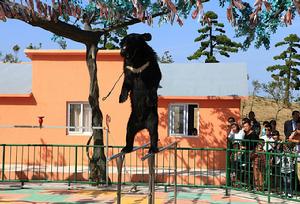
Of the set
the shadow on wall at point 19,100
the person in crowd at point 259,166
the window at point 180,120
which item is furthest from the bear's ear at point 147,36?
the shadow on wall at point 19,100

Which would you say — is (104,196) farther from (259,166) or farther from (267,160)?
(267,160)

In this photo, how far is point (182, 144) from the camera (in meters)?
14.5

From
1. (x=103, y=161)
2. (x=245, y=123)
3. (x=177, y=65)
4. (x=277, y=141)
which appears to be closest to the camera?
(x=277, y=141)

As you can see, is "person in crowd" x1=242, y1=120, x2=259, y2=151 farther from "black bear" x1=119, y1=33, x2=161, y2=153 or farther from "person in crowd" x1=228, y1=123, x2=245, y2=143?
"black bear" x1=119, y1=33, x2=161, y2=153

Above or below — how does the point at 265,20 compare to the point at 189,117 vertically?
above

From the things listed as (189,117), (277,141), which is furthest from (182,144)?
(277,141)

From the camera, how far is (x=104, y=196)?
9.45 metres

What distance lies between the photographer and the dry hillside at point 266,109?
26866 millimetres

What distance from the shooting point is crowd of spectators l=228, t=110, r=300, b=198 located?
29.2ft

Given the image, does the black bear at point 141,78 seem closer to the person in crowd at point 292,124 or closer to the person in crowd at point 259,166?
the person in crowd at point 259,166

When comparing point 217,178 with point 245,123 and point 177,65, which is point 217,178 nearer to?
point 245,123

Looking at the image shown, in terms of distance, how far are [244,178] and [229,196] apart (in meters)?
0.50

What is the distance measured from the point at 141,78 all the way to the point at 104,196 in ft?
18.5

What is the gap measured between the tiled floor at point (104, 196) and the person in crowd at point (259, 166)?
0.94 feet
